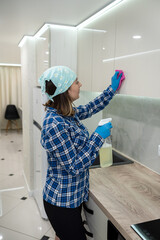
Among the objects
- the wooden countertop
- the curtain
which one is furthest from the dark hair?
the curtain

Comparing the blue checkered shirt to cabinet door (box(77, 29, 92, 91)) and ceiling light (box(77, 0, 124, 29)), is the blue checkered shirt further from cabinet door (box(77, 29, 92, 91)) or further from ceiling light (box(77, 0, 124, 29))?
ceiling light (box(77, 0, 124, 29))

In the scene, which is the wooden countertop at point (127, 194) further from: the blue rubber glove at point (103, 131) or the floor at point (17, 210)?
the floor at point (17, 210)

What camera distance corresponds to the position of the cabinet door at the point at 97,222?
4.39 feet

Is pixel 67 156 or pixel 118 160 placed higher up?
pixel 67 156

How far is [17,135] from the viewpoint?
6.85 metres

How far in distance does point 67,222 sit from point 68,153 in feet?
1.60

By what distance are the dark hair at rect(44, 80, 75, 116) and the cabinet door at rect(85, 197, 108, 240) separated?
63cm

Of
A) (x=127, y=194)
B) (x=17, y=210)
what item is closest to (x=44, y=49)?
(x=127, y=194)

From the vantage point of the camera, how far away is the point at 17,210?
2.89m

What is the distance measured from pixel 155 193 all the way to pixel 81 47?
1.55 m

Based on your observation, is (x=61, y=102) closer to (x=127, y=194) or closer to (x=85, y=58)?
(x=127, y=194)

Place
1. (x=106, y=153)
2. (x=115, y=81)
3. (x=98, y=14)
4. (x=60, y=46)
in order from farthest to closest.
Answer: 1. (x=60, y=46)
2. (x=98, y=14)
3. (x=106, y=153)
4. (x=115, y=81)

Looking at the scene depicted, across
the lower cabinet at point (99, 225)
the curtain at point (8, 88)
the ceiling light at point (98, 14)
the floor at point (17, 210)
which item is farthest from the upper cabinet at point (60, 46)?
the curtain at point (8, 88)

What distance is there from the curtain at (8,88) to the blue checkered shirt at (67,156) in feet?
20.5
